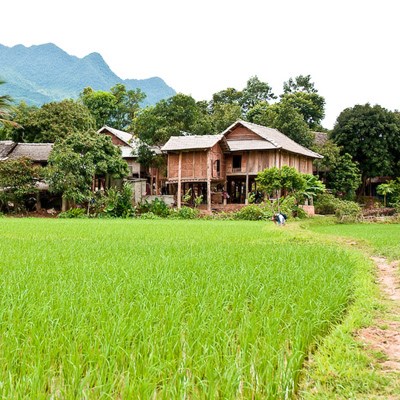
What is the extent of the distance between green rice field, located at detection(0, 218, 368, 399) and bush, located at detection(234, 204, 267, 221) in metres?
17.0

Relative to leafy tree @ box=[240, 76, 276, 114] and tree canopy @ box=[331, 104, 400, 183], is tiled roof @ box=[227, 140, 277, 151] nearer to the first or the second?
tree canopy @ box=[331, 104, 400, 183]

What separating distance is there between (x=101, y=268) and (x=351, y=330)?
315 cm

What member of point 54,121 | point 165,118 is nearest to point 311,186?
point 165,118

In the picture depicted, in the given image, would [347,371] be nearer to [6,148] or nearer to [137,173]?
[6,148]

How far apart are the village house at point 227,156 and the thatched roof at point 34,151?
767 cm

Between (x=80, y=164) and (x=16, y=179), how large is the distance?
340 centimetres

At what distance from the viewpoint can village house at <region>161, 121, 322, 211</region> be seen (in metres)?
26.3

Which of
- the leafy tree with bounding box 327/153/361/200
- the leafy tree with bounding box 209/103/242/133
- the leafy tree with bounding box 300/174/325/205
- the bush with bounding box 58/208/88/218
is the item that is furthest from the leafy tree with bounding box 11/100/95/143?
the leafy tree with bounding box 327/153/361/200

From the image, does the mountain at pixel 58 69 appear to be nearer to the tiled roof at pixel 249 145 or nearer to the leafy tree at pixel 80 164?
the tiled roof at pixel 249 145

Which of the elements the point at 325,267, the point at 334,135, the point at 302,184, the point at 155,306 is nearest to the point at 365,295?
the point at 325,267

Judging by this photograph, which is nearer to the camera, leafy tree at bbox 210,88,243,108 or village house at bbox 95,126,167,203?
village house at bbox 95,126,167,203

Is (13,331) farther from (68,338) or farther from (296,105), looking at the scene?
(296,105)

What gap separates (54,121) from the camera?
1214 inches

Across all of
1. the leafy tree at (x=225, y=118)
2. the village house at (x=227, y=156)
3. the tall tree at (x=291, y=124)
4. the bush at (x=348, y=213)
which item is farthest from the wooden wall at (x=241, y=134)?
the bush at (x=348, y=213)
